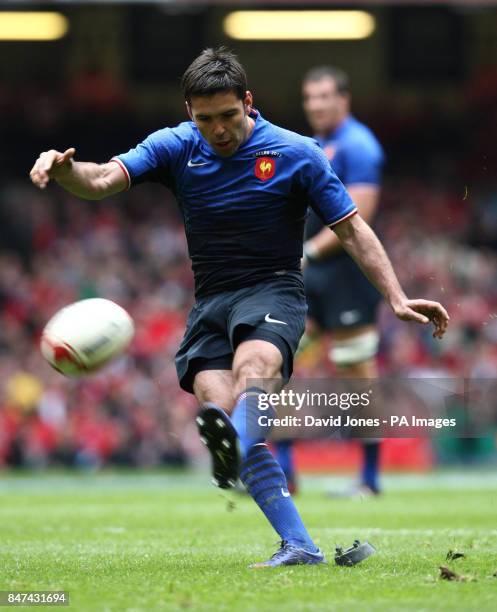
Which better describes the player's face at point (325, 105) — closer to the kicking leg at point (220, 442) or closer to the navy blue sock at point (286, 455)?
Answer: the navy blue sock at point (286, 455)

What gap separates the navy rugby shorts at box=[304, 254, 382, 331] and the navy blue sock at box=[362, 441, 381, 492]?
3.01 ft

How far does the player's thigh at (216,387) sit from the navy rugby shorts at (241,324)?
0.13ft

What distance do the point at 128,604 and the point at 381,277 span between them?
74.7 inches

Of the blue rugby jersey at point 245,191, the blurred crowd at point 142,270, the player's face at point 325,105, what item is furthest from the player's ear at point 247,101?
the blurred crowd at point 142,270

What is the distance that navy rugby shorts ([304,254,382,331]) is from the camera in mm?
9484

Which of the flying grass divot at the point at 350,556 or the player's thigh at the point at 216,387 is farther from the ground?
the player's thigh at the point at 216,387

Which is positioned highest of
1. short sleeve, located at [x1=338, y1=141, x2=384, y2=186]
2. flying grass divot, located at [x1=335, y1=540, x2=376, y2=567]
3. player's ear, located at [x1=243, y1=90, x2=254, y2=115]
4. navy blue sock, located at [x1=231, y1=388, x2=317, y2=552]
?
short sleeve, located at [x1=338, y1=141, x2=384, y2=186]

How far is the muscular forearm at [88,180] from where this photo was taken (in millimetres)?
5164

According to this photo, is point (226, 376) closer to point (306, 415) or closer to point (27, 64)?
point (306, 415)

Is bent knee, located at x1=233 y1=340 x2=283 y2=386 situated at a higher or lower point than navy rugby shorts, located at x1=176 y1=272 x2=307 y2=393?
lower

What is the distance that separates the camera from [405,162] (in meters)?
23.1

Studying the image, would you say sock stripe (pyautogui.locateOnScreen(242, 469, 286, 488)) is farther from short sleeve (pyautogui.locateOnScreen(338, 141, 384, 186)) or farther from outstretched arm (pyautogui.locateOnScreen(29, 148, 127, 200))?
short sleeve (pyautogui.locateOnScreen(338, 141, 384, 186))

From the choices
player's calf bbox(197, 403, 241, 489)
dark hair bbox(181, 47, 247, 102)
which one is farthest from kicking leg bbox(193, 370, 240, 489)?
dark hair bbox(181, 47, 247, 102)

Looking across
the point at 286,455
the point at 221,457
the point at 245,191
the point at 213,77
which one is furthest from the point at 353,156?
the point at 221,457
